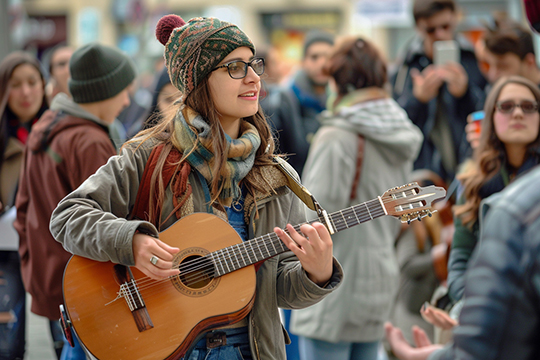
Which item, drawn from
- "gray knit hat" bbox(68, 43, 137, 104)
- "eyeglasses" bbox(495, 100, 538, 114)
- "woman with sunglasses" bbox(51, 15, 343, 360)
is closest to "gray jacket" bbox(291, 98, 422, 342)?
"eyeglasses" bbox(495, 100, 538, 114)

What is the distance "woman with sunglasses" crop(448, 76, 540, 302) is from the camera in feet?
10.2

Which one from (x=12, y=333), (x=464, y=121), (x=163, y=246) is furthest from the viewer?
(x=464, y=121)

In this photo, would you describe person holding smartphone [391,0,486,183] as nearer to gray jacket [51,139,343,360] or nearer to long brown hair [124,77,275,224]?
long brown hair [124,77,275,224]

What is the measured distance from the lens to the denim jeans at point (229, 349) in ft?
7.25

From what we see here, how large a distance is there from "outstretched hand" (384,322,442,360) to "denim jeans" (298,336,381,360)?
202cm

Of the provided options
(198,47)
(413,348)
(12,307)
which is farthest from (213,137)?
(12,307)

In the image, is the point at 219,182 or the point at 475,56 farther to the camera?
the point at 475,56

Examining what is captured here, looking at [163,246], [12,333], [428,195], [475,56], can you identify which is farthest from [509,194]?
[475,56]

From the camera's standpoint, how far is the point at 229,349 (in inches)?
87.5

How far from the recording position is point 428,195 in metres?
2.28

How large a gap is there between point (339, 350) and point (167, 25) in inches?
89.7

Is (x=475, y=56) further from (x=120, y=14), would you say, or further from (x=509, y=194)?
(x=120, y=14)

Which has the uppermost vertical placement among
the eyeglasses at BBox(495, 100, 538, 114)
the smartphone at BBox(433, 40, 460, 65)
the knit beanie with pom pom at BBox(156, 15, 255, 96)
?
the knit beanie with pom pom at BBox(156, 15, 255, 96)

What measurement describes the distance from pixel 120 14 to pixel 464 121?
772 inches
